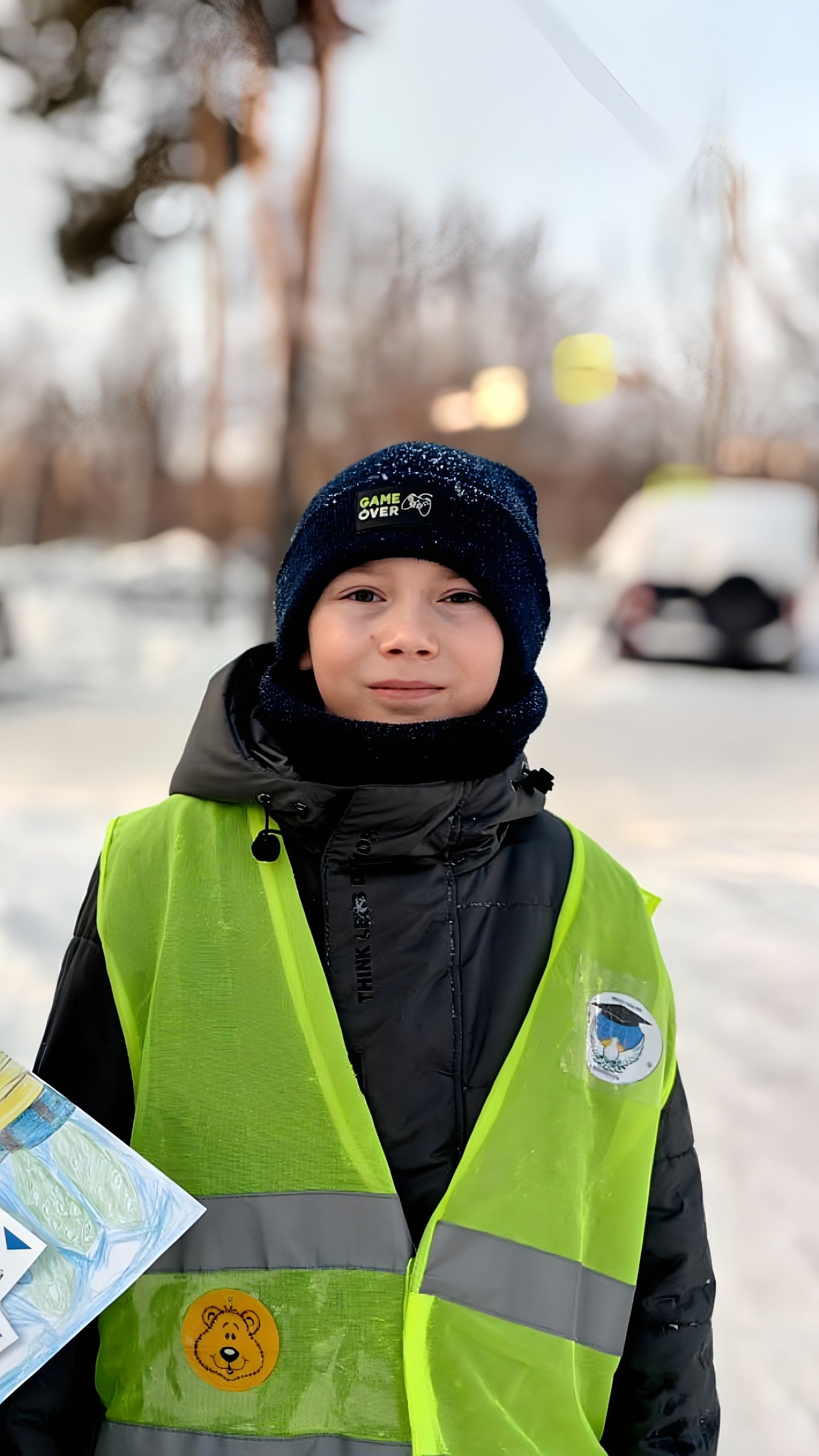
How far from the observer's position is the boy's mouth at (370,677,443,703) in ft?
2.85

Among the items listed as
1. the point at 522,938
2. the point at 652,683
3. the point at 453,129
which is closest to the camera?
the point at 522,938

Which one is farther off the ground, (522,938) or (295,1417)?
(522,938)

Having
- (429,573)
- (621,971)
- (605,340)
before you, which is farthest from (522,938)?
(605,340)

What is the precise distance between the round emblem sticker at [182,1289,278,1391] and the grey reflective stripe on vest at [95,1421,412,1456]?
3 cm

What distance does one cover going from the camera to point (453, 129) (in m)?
2.36

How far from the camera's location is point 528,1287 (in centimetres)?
79

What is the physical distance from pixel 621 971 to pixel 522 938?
9 cm

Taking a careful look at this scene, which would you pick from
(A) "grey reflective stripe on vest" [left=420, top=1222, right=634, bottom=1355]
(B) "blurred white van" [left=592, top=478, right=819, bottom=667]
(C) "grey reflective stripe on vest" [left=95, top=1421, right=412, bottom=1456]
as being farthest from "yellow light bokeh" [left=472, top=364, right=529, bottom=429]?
(C) "grey reflective stripe on vest" [left=95, top=1421, right=412, bottom=1456]

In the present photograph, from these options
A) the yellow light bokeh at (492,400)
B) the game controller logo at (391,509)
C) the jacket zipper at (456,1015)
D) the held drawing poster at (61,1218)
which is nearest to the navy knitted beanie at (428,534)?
the game controller logo at (391,509)

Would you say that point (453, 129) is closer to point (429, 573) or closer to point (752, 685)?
point (752, 685)

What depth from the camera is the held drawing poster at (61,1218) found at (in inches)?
26.4

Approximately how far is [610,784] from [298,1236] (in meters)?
1.78

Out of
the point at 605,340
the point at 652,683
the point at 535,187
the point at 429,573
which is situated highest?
the point at 535,187

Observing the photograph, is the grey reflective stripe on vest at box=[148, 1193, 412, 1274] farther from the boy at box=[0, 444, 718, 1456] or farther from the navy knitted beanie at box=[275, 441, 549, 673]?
the navy knitted beanie at box=[275, 441, 549, 673]
